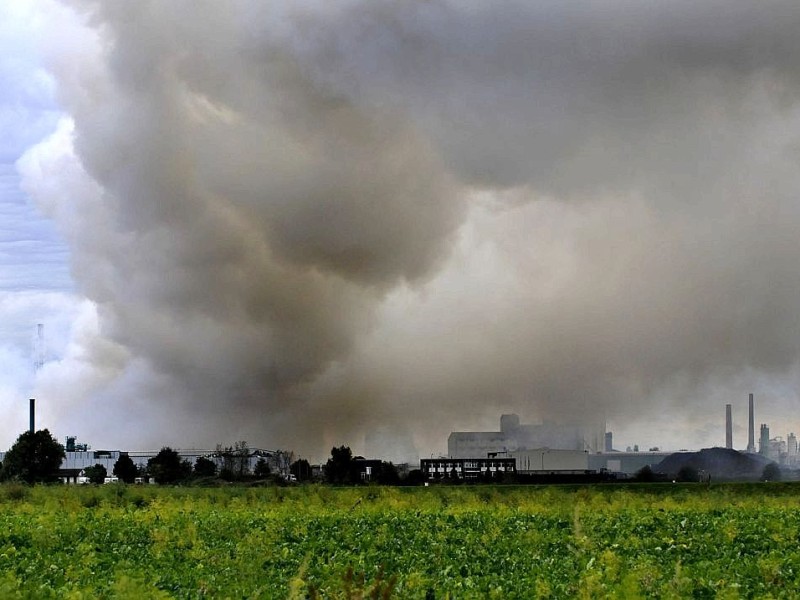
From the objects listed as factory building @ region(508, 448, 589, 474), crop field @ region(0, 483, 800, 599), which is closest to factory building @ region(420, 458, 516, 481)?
factory building @ region(508, 448, 589, 474)

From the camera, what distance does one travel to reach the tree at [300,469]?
4781 inches

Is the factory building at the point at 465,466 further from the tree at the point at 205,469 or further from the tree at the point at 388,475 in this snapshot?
the tree at the point at 205,469

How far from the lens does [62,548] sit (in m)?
26.0

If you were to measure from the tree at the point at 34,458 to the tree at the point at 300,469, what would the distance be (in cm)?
2886

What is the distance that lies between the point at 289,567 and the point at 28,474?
86.4 meters

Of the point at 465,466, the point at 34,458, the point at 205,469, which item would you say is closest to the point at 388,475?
the point at 205,469

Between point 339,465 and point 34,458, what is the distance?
3170 cm

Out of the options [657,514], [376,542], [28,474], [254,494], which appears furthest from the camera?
[28,474]

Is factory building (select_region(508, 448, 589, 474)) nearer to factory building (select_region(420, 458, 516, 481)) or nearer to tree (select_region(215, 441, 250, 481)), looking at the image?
factory building (select_region(420, 458, 516, 481))

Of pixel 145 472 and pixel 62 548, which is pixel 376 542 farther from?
pixel 145 472

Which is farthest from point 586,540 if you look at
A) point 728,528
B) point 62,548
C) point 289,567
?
point 62,548

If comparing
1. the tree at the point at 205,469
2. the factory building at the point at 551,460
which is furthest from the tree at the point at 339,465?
the factory building at the point at 551,460

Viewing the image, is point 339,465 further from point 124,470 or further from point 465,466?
point 465,466

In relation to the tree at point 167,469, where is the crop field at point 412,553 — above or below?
above
